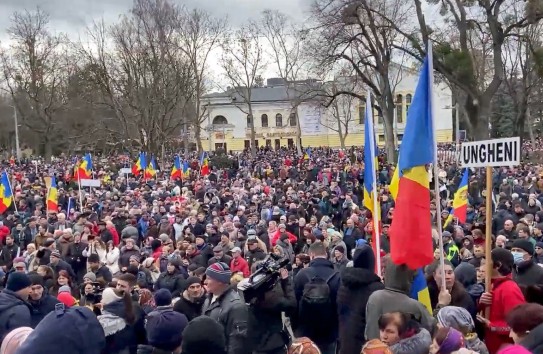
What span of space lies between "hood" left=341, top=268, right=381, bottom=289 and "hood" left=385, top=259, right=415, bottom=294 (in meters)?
0.35

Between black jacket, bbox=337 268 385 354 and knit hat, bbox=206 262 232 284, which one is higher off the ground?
knit hat, bbox=206 262 232 284

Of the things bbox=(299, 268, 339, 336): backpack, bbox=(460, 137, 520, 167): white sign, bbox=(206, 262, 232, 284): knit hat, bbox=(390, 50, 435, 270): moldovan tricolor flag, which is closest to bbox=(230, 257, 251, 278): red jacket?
bbox=(299, 268, 339, 336): backpack

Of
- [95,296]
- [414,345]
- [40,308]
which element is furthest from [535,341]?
[40,308]

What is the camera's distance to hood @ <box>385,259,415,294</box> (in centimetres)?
539

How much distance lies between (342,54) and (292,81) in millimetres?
25682

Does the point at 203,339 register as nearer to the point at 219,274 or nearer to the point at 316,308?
the point at 219,274

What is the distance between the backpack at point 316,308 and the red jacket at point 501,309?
4.86 ft

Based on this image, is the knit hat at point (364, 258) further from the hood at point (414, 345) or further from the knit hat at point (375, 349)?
the knit hat at point (375, 349)

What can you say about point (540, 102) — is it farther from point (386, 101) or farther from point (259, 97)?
point (259, 97)

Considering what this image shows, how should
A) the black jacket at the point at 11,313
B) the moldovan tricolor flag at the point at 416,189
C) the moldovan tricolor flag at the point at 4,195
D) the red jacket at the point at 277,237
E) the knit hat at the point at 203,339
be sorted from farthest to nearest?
the moldovan tricolor flag at the point at 4,195 < the red jacket at the point at 277,237 < the black jacket at the point at 11,313 < the moldovan tricolor flag at the point at 416,189 < the knit hat at the point at 203,339

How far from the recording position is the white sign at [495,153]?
5.69 meters

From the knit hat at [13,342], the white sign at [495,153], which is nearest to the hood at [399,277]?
the white sign at [495,153]

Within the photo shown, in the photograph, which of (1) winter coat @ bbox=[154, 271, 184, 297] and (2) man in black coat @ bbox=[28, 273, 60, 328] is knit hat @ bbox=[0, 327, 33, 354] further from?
(1) winter coat @ bbox=[154, 271, 184, 297]

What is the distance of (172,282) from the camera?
8.67 meters
